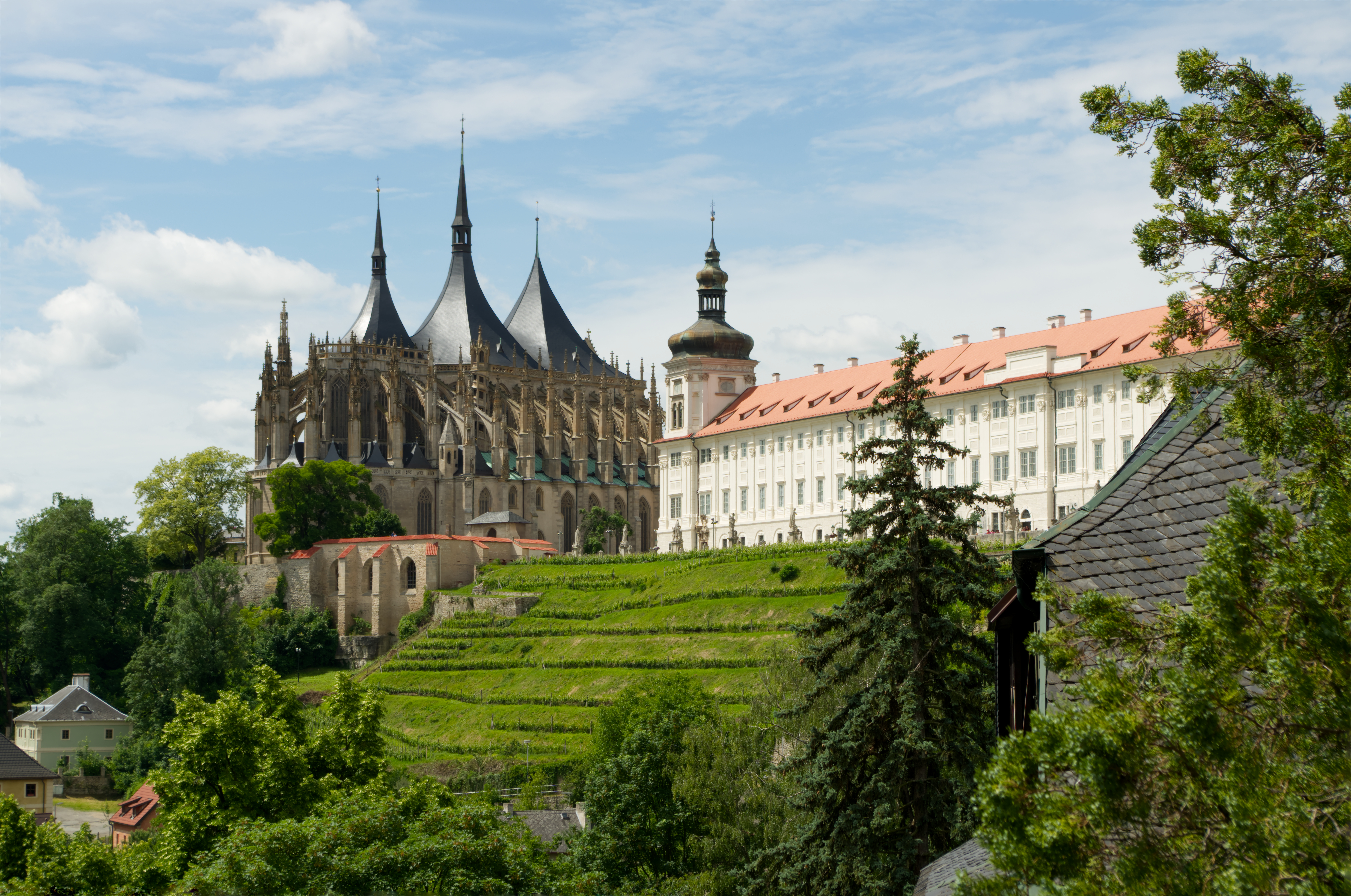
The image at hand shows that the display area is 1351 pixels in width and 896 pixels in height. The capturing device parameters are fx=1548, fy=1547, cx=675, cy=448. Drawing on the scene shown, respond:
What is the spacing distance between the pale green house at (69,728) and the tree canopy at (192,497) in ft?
87.1

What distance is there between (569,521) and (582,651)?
1809 inches

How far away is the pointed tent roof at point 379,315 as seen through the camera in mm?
121375

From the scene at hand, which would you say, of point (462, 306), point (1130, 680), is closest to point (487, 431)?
point (462, 306)

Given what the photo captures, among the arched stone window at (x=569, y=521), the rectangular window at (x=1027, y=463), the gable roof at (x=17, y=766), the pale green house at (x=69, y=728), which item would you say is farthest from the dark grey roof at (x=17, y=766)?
the arched stone window at (x=569, y=521)

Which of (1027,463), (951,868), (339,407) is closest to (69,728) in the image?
(339,407)

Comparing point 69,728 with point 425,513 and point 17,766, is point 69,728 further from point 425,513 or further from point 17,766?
point 425,513

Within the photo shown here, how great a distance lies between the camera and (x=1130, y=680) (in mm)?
7859

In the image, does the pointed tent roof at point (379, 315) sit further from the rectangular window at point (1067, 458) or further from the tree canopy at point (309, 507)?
the rectangular window at point (1067, 458)

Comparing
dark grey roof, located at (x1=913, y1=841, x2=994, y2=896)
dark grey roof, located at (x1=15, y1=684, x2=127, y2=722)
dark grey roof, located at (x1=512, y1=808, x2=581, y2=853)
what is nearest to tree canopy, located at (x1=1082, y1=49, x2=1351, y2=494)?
dark grey roof, located at (x1=913, y1=841, x2=994, y2=896)

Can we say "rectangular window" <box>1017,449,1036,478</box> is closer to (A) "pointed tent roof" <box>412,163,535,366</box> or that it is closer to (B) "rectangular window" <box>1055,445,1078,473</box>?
(B) "rectangular window" <box>1055,445,1078,473</box>

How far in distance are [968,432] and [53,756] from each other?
48206 mm

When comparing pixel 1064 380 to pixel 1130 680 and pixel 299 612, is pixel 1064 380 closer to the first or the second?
pixel 299 612

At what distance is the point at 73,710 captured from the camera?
7988cm

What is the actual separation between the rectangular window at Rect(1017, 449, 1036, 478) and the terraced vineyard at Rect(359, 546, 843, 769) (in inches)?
412
